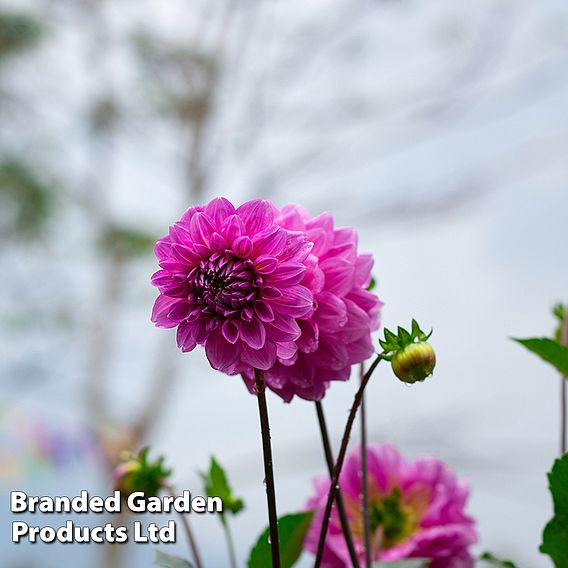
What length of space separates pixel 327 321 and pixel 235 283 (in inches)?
1.3

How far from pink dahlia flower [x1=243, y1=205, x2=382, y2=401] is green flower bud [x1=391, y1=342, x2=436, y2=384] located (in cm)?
3

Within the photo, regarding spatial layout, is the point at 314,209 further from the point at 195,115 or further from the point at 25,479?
the point at 25,479

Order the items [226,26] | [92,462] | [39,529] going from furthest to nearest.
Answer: [226,26] < [92,462] < [39,529]

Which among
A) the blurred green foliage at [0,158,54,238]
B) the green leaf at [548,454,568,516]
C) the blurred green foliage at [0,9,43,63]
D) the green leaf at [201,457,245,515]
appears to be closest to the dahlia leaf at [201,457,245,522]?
the green leaf at [201,457,245,515]

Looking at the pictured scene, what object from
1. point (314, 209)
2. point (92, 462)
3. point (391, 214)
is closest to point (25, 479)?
point (92, 462)

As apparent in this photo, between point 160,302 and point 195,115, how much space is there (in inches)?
145

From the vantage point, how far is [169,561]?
207mm

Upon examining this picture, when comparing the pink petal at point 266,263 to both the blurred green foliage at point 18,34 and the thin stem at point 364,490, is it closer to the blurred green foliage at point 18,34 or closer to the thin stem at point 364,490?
the thin stem at point 364,490

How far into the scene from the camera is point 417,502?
1.04 ft

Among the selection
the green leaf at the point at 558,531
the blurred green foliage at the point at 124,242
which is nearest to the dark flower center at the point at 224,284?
the green leaf at the point at 558,531

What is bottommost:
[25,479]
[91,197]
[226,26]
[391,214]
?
[25,479]

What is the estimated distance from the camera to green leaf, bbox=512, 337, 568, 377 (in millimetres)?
234

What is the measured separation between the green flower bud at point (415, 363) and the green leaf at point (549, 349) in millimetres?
63

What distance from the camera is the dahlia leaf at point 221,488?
0.84 feet
